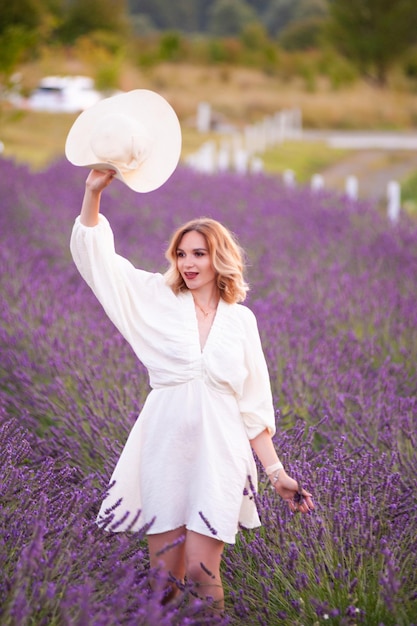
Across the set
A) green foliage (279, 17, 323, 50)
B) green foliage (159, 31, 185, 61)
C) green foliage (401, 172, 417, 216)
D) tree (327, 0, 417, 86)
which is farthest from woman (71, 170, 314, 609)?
green foliage (279, 17, 323, 50)

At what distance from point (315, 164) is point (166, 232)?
53.4 ft

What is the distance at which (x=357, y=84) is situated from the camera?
49.3 m

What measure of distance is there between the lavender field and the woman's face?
0.61 meters

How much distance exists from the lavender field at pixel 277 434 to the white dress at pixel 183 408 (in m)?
0.13

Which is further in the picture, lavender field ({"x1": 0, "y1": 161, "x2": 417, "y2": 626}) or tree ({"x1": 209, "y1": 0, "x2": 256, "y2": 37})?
tree ({"x1": 209, "y1": 0, "x2": 256, "y2": 37})

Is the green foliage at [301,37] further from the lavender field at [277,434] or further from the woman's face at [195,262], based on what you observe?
the woman's face at [195,262]

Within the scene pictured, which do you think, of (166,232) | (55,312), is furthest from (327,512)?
(166,232)

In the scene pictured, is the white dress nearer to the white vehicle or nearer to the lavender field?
the lavender field

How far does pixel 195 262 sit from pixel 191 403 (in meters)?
0.42

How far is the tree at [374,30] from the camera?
43.0 metres

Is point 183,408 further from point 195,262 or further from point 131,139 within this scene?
point 131,139

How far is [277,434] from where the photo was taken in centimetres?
412

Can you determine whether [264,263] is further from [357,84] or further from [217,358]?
[357,84]

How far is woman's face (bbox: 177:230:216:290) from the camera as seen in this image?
331cm
